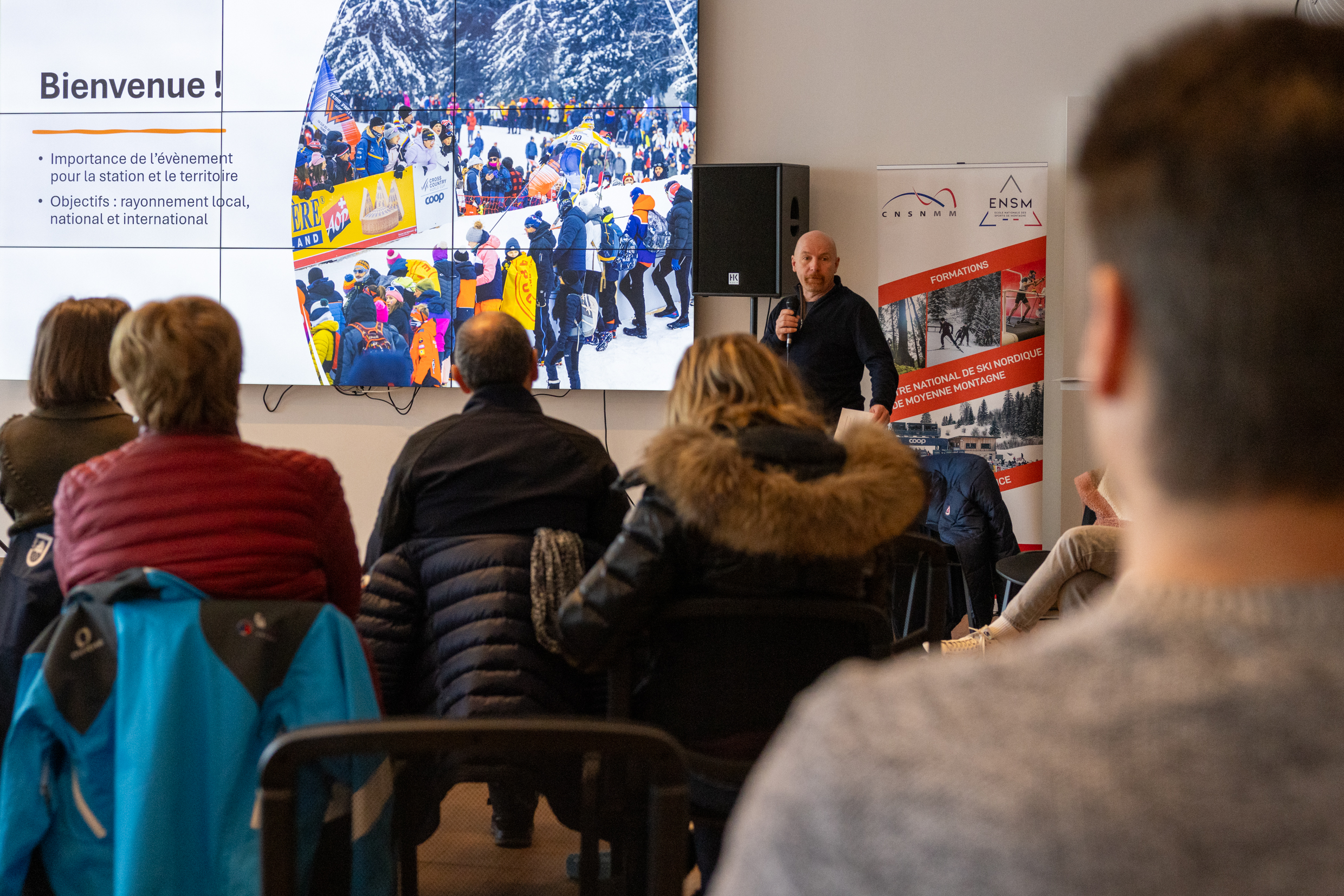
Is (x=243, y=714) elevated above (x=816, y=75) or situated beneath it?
situated beneath

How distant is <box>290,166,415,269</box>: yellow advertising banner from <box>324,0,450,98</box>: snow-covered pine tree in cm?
45

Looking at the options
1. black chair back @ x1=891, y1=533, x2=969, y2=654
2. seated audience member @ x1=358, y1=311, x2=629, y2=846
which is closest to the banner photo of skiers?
seated audience member @ x1=358, y1=311, x2=629, y2=846

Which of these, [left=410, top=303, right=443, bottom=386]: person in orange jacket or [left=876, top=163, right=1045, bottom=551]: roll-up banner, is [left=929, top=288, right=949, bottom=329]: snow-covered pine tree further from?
[left=410, top=303, right=443, bottom=386]: person in orange jacket

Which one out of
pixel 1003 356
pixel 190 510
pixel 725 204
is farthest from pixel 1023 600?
pixel 190 510

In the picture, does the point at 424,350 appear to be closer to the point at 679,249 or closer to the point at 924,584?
the point at 679,249

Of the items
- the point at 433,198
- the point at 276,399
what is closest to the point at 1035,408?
the point at 433,198

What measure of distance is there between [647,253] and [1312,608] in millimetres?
5285

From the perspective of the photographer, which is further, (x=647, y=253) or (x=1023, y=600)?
(x=647, y=253)

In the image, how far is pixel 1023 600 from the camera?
3.83 metres

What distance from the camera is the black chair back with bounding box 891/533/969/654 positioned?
2340mm

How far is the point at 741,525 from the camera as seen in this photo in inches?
71.9

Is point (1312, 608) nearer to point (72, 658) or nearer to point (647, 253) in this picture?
point (72, 658)

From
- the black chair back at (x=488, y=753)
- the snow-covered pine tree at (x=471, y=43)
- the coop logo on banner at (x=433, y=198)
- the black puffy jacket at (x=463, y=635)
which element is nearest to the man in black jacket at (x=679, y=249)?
the snow-covered pine tree at (x=471, y=43)

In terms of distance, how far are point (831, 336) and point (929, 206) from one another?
103 cm
